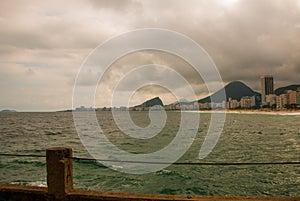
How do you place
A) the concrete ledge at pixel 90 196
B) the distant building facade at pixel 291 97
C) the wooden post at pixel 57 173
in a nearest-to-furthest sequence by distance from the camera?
1. the concrete ledge at pixel 90 196
2. the wooden post at pixel 57 173
3. the distant building facade at pixel 291 97

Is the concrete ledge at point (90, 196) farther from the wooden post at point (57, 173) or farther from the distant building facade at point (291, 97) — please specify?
the distant building facade at point (291, 97)

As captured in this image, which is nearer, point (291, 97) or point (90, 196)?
point (90, 196)

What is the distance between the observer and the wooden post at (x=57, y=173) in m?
4.51

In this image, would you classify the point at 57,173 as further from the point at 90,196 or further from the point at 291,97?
the point at 291,97

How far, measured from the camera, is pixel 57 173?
178 inches

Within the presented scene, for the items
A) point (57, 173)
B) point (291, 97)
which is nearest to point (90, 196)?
point (57, 173)

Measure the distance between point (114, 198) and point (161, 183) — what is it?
812 centimetres

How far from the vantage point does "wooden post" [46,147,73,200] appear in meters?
4.51

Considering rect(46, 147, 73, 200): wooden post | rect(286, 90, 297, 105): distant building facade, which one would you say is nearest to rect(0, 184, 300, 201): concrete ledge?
rect(46, 147, 73, 200): wooden post

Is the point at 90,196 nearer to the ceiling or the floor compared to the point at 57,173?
nearer to the floor

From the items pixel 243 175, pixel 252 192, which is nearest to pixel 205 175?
pixel 243 175

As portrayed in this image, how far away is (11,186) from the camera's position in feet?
16.2

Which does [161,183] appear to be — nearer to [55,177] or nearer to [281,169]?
[281,169]

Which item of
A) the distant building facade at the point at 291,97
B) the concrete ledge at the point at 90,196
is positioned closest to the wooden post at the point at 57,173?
the concrete ledge at the point at 90,196
